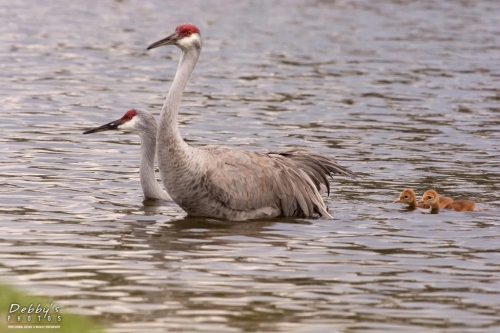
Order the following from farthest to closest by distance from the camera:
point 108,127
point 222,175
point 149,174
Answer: point 108,127 < point 149,174 < point 222,175

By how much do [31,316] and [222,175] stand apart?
4.38 metres

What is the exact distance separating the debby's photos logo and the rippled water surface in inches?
15.9

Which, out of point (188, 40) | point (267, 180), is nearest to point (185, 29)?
point (188, 40)

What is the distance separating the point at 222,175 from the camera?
12039mm

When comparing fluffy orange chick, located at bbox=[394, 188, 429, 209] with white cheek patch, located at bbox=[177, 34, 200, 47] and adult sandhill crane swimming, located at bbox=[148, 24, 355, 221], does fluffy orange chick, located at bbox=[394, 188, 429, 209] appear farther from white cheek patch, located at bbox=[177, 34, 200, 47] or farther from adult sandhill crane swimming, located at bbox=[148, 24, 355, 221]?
white cheek patch, located at bbox=[177, 34, 200, 47]

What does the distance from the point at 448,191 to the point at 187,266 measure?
4767mm

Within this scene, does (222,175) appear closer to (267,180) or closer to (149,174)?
(267,180)

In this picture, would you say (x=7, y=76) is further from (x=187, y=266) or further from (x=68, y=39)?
(x=187, y=266)

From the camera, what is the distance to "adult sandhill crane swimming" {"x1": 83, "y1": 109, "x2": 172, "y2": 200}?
1323cm

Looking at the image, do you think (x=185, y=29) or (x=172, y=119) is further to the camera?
(x=185, y=29)

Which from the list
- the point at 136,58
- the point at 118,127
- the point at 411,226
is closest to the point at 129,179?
the point at 118,127

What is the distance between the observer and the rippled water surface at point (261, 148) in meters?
9.02

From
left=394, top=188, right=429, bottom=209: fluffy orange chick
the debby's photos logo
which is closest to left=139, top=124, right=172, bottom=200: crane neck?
left=394, top=188, right=429, bottom=209: fluffy orange chick

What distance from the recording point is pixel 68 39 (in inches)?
1016
